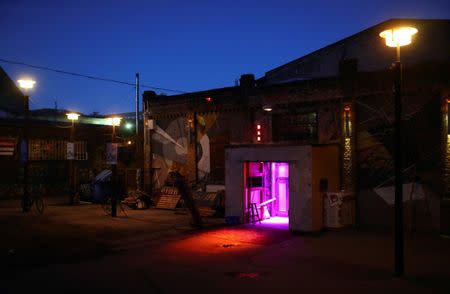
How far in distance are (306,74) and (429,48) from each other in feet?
17.7

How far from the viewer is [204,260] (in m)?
11.6

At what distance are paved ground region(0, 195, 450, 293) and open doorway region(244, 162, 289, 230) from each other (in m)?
1.06

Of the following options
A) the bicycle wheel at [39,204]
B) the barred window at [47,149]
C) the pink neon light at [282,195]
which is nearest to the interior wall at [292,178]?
the pink neon light at [282,195]

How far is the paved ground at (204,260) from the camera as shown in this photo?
30.5 ft

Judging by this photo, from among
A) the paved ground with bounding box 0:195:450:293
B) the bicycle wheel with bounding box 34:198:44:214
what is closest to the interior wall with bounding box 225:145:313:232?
the paved ground with bounding box 0:195:450:293

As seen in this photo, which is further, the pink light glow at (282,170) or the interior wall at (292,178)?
the pink light glow at (282,170)

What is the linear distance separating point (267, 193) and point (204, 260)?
731 centimetres

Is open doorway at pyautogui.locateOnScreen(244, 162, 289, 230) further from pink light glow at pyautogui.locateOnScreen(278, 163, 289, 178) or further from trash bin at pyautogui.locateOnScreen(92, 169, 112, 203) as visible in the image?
trash bin at pyautogui.locateOnScreen(92, 169, 112, 203)

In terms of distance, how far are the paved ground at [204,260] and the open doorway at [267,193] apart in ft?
3.48

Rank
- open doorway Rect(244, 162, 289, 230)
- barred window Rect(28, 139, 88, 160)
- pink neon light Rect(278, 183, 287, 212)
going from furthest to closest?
barred window Rect(28, 139, 88, 160) → pink neon light Rect(278, 183, 287, 212) → open doorway Rect(244, 162, 289, 230)

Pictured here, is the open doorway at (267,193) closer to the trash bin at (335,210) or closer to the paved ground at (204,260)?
the paved ground at (204,260)

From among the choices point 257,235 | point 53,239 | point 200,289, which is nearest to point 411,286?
point 200,289

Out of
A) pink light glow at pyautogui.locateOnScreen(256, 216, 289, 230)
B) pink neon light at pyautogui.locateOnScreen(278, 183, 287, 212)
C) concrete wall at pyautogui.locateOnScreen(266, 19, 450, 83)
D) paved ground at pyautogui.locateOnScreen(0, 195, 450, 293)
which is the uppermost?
concrete wall at pyautogui.locateOnScreen(266, 19, 450, 83)

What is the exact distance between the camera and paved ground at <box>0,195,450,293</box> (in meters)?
9.28
